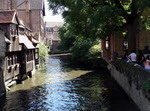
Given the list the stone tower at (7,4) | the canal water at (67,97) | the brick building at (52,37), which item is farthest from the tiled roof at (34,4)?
the canal water at (67,97)

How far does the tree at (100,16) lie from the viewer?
17047 mm

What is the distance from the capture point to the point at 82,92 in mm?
18547

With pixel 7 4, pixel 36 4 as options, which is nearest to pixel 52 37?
pixel 36 4

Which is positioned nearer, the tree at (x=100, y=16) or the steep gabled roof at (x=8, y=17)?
the tree at (x=100, y=16)

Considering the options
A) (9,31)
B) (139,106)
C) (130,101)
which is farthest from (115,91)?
(9,31)

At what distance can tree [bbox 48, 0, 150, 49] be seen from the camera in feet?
55.9

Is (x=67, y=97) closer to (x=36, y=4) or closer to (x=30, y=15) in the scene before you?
(x=30, y=15)

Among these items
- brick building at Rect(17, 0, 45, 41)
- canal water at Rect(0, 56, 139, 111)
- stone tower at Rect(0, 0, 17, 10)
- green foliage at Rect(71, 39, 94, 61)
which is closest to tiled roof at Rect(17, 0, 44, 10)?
brick building at Rect(17, 0, 45, 41)

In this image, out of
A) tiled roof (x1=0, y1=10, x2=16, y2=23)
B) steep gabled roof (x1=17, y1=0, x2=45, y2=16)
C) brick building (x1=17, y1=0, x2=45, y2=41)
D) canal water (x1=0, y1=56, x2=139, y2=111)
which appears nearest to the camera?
canal water (x1=0, y1=56, x2=139, y2=111)

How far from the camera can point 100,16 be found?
1652 cm

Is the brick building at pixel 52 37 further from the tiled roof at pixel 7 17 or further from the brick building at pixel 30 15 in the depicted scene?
the tiled roof at pixel 7 17

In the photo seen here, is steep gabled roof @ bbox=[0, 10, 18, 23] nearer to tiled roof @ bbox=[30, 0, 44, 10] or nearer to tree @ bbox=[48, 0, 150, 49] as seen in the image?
tree @ bbox=[48, 0, 150, 49]

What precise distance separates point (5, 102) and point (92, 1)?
1007 cm

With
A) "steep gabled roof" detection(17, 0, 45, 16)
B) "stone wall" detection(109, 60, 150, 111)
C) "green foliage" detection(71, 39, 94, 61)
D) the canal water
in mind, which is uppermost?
"steep gabled roof" detection(17, 0, 45, 16)
